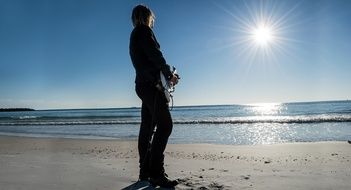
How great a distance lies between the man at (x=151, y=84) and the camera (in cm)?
349

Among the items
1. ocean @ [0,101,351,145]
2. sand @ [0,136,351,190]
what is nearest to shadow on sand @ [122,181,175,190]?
sand @ [0,136,351,190]

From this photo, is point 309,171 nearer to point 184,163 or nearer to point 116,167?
point 184,163

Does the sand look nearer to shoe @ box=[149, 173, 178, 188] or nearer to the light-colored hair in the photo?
shoe @ box=[149, 173, 178, 188]

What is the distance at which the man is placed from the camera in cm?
349

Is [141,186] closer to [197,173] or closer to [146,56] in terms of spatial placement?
[197,173]

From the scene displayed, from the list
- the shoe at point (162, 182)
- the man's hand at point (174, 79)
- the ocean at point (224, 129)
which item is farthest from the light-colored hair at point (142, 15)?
the ocean at point (224, 129)

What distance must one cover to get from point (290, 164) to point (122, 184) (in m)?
2.34

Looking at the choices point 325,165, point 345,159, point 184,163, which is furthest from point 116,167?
point 345,159

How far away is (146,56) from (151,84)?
0.28 m

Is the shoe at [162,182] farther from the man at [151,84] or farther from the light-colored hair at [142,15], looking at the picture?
the light-colored hair at [142,15]

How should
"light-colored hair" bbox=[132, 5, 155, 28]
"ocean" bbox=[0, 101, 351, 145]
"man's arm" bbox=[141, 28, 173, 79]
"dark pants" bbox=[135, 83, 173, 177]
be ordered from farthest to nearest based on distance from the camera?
"ocean" bbox=[0, 101, 351, 145] < "light-colored hair" bbox=[132, 5, 155, 28] < "dark pants" bbox=[135, 83, 173, 177] < "man's arm" bbox=[141, 28, 173, 79]

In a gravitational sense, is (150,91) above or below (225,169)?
above

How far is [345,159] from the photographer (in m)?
5.21

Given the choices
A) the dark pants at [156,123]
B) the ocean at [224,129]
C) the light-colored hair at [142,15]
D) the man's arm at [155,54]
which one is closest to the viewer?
the man's arm at [155,54]
